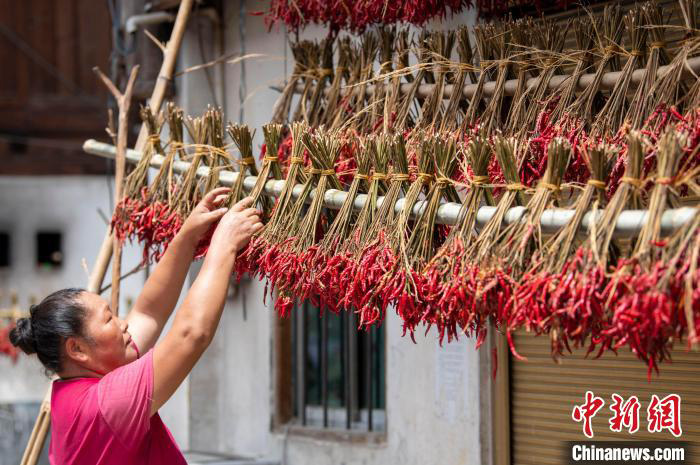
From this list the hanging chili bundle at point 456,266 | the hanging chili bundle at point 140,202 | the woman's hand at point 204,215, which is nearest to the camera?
the hanging chili bundle at point 456,266

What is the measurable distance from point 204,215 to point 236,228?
17 cm

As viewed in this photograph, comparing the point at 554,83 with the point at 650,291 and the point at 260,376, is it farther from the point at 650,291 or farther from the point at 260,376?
the point at 260,376

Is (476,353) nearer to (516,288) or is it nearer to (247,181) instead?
(247,181)

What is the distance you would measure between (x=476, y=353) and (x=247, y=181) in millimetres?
1532

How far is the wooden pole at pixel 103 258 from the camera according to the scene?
11.1ft

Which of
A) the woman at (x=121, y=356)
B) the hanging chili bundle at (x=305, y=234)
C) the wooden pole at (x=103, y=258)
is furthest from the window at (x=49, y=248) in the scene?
the hanging chili bundle at (x=305, y=234)

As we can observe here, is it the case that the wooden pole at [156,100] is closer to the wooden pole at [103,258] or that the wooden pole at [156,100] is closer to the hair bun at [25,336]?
the wooden pole at [103,258]

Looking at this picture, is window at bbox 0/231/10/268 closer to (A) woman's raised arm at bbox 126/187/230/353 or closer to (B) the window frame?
(B) the window frame

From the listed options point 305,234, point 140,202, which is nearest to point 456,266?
point 305,234

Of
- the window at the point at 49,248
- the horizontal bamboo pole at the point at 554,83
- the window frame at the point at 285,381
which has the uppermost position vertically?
the horizontal bamboo pole at the point at 554,83

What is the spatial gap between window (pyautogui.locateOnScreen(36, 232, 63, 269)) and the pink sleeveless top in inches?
258

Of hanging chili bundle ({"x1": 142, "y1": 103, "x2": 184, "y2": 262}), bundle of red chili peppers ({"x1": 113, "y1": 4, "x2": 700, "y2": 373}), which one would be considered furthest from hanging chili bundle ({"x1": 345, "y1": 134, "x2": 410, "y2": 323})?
hanging chili bundle ({"x1": 142, "y1": 103, "x2": 184, "y2": 262})

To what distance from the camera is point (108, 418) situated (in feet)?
7.69

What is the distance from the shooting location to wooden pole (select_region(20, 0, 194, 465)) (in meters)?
3.38
